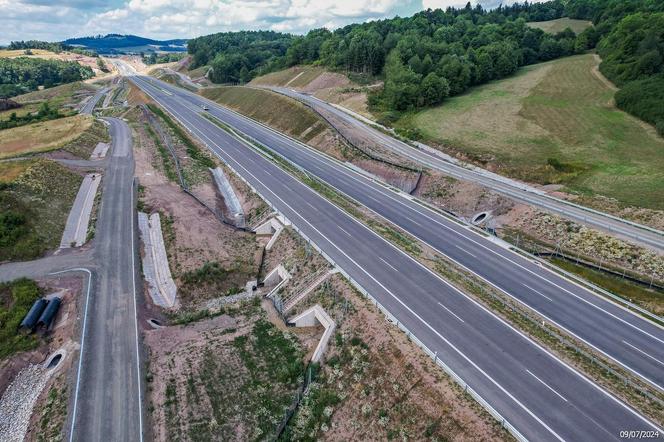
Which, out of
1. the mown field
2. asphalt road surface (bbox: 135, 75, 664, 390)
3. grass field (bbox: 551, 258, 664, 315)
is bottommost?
grass field (bbox: 551, 258, 664, 315)

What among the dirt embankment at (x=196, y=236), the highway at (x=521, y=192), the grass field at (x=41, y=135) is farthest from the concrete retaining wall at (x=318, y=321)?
the grass field at (x=41, y=135)

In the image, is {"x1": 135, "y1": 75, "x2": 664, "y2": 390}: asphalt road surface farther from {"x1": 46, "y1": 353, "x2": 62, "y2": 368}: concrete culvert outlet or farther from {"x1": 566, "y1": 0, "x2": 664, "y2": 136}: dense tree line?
{"x1": 566, "y1": 0, "x2": 664, "y2": 136}: dense tree line

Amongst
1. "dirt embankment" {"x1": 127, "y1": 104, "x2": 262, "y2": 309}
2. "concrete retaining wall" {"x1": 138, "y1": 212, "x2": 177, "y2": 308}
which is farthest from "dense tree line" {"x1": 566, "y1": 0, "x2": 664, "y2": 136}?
"concrete retaining wall" {"x1": 138, "y1": 212, "x2": 177, "y2": 308}

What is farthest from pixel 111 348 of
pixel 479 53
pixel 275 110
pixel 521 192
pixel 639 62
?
pixel 479 53

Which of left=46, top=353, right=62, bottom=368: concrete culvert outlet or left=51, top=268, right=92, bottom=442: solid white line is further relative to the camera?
left=46, top=353, right=62, bottom=368: concrete culvert outlet

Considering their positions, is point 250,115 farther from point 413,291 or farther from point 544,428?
point 544,428

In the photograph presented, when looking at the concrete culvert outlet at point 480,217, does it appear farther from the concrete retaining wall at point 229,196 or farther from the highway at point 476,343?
the concrete retaining wall at point 229,196
